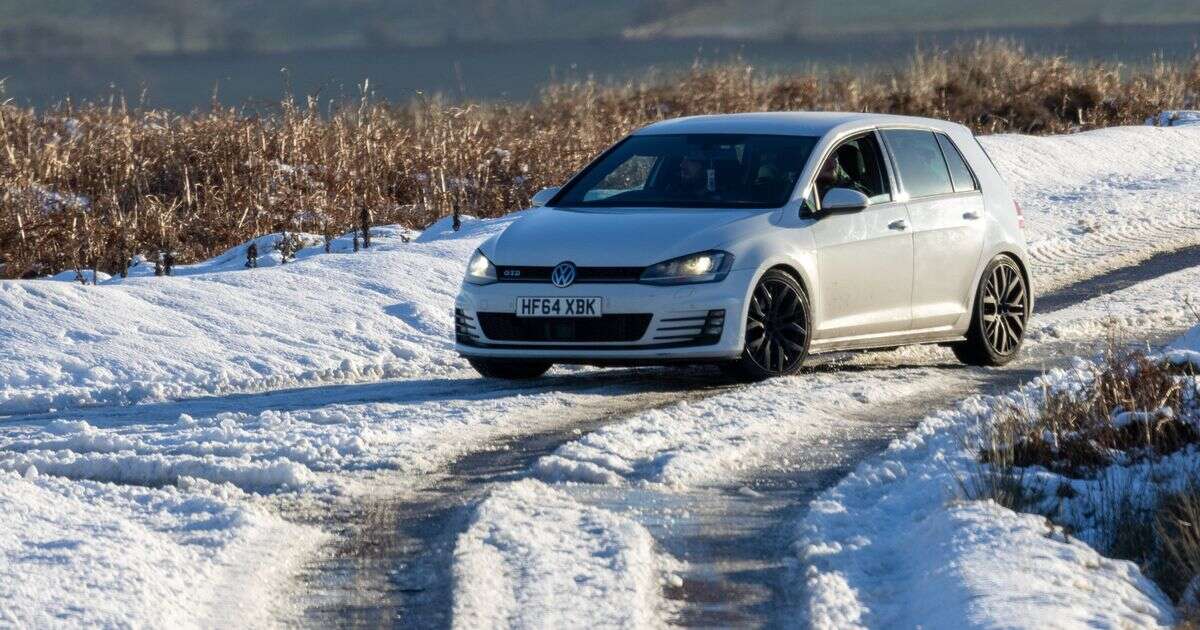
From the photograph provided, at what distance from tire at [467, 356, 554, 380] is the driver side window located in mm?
2026

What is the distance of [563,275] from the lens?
384 inches

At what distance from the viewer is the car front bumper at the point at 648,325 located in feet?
31.6

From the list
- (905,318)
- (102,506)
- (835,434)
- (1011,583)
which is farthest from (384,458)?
(905,318)

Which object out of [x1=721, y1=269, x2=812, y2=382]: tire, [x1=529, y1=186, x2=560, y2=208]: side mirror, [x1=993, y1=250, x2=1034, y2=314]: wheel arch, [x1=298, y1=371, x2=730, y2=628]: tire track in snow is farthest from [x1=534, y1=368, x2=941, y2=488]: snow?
[x1=529, y1=186, x2=560, y2=208]: side mirror

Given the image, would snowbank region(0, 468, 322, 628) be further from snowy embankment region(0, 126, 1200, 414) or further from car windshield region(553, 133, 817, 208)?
car windshield region(553, 133, 817, 208)

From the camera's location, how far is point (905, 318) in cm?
1096

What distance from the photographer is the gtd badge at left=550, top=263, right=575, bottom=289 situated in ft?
32.0

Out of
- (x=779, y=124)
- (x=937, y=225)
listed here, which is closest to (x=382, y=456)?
(x=779, y=124)

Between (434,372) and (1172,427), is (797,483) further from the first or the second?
(434,372)

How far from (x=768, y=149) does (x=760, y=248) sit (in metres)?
1.09

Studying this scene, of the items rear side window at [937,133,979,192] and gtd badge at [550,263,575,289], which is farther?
rear side window at [937,133,979,192]

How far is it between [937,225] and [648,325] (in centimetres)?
253

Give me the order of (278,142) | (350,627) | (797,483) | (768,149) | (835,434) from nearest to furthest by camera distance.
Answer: (350,627), (797,483), (835,434), (768,149), (278,142)

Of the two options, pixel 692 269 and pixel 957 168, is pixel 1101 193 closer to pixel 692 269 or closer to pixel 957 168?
pixel 957 168
